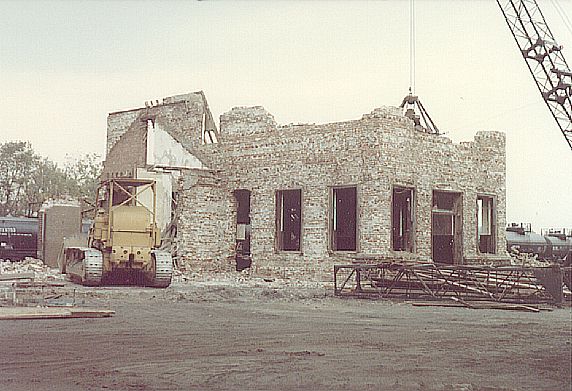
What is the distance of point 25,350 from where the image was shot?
28.2 feet

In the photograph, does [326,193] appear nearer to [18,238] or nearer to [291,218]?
[291,218]

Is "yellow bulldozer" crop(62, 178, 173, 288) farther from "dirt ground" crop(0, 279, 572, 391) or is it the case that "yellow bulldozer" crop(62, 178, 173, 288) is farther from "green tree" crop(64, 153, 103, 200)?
"green tree" crop(64, 153, 103, 200)

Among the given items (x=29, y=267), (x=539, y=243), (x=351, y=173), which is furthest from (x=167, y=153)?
(x=539, y=243)

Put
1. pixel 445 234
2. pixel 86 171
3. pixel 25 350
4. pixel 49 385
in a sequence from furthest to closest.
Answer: pixel 86 171, pixel 445 234, pixel 25 350, pixel 49 385

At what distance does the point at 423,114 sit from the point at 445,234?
4058mm

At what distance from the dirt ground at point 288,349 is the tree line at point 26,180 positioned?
19.5 meters

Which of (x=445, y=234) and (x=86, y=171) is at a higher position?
(x=86, y=171)

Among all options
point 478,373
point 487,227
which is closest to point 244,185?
point 487,227

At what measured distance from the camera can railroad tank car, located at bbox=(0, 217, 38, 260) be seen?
2939 centimetres

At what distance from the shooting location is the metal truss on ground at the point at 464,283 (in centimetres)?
1441

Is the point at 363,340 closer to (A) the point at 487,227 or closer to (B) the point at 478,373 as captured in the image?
(B) the point at 478,373

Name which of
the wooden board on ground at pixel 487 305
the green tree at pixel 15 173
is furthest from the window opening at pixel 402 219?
the green tree at pixel 15 173

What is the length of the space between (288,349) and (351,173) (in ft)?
45.4

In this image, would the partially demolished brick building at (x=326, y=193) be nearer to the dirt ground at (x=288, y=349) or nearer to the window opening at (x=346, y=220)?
the window opening at (x=346, y=220)
